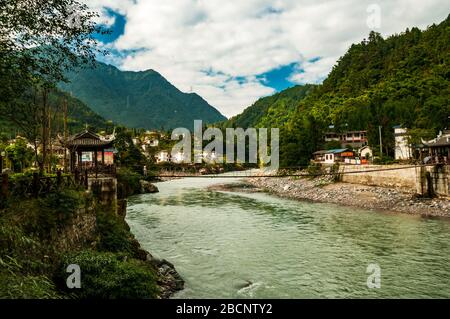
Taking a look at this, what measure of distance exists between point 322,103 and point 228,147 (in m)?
→ 37.2

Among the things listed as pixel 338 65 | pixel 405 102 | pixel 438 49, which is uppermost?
pixel 338 65

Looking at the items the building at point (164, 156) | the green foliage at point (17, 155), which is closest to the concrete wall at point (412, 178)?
the green foliage at point (17, 155)

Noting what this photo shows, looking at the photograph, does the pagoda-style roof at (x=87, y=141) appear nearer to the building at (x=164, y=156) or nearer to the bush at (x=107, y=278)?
the bush at (x=107, y=278)

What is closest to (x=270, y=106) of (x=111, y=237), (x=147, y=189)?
(x=147, y=189)

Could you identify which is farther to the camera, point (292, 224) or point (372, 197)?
point (372, 197)

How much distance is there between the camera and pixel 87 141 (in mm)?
18062

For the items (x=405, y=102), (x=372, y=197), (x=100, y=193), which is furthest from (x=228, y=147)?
(x=100, y=193)

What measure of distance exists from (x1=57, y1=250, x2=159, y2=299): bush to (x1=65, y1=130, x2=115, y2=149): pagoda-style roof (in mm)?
10801

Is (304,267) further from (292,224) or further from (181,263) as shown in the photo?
(292,224)

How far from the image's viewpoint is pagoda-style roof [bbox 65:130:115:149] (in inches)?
695

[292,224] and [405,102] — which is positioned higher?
[405,102]

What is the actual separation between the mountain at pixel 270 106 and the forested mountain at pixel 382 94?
42.6m

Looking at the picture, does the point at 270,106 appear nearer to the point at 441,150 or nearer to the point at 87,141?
the point at 441,150

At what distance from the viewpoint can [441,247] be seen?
1327 cm
